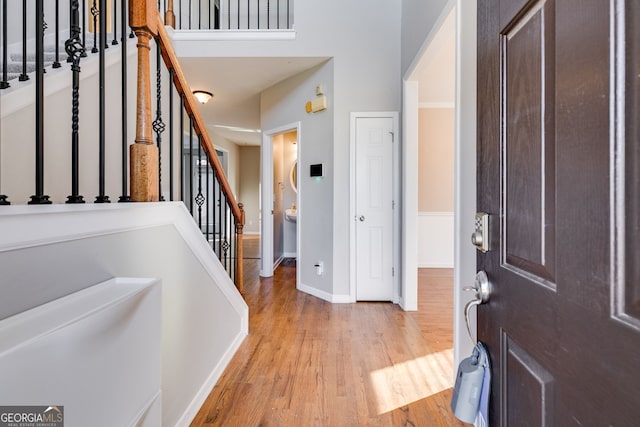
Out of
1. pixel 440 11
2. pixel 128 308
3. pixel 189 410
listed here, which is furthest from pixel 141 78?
pixel 440 11

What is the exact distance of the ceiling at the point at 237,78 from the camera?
3.40 meters

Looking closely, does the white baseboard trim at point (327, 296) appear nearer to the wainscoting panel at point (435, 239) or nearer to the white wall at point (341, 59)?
the white wall at point (341, 59)

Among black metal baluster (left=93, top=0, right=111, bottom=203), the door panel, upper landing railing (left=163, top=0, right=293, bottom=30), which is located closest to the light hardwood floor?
black metal baluster (left=93, top=0, right=111, bottom=203)

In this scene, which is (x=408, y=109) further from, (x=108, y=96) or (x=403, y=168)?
(x=108, y=96)

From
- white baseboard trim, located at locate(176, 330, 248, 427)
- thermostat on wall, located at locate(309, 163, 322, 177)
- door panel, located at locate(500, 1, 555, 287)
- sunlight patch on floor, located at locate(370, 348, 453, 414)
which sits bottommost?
sunlight patch on floor, located at locate(370, 348, 453, 414)

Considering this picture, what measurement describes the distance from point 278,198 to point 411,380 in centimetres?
380

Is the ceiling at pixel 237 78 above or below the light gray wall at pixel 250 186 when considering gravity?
above

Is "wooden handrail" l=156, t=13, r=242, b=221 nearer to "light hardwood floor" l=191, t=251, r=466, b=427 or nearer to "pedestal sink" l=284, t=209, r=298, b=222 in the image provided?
"light hardwood floor" l=191, t=251, r=466, b=427

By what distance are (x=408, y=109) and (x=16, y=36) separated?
345cm

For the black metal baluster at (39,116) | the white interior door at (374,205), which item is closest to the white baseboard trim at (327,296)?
the white interior door at (374,205)

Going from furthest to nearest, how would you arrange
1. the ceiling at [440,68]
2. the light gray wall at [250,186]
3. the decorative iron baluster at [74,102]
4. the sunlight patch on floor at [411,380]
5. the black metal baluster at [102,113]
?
the light gray wall at [250,186], the ceiling at [440,68], the sunlight patch on floor at [411,380], the black metal baluster at [102,113], the decorative iron baluster at [74,102]

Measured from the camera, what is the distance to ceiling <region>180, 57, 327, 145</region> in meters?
3.40

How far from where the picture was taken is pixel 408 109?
3.01m

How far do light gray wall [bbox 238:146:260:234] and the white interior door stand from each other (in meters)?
5.85
